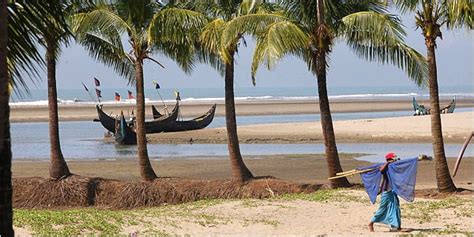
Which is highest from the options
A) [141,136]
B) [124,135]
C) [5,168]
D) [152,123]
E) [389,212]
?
[5,168]

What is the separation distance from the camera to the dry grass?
61.1ft

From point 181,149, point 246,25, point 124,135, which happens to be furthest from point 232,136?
point 124,135

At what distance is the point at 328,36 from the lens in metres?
18.4

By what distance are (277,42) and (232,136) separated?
370 cm

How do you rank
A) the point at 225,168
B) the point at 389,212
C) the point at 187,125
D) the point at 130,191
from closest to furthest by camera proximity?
the point at 389,212, the point at 130,191, the point at 225,168, the point at 187,125

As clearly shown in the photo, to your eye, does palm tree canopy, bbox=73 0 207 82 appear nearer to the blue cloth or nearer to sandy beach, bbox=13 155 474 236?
sandy beach, bbox=13 155 474 236

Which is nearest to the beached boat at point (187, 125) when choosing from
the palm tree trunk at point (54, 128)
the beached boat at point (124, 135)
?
the beached boat at point (124, 135)

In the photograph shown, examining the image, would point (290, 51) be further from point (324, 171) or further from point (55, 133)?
point (324, 171)

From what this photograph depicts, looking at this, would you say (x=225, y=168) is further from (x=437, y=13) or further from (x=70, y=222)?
A: (x=70, y=222)

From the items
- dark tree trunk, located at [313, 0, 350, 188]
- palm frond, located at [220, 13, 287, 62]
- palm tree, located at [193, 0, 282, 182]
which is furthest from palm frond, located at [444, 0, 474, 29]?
palm tree, located at [193, 0, 282, 182]

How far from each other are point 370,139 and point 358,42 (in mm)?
19006

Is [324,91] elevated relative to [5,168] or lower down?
elevated

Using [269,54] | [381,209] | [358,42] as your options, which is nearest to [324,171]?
[358,42]

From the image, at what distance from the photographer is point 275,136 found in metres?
40.1
